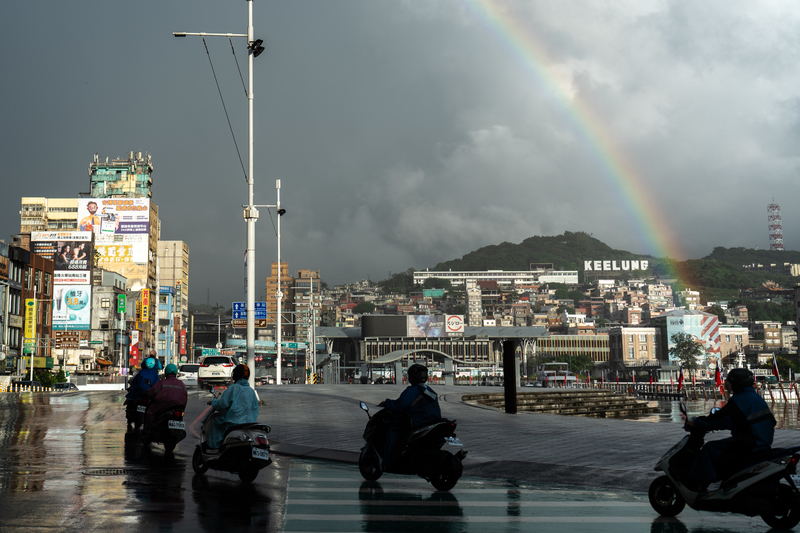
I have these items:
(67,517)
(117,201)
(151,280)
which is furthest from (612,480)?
(151,280)

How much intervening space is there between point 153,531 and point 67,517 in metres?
1.09

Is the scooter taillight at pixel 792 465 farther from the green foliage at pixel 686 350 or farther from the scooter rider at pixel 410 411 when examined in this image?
the green foliage at pixel 686 350

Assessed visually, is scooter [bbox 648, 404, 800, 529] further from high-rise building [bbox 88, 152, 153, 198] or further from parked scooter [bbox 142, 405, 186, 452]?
high-rise building [bbox 88, 152, 153, 198]

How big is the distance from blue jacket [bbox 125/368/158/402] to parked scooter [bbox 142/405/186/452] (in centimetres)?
333

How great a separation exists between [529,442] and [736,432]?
7162mm

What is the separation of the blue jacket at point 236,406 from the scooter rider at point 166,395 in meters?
3.48

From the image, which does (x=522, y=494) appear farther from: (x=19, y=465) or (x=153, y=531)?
(x=19, y=465)

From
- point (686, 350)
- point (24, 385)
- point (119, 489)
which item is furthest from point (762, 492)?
point (686, 350)

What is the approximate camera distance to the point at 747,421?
700cm

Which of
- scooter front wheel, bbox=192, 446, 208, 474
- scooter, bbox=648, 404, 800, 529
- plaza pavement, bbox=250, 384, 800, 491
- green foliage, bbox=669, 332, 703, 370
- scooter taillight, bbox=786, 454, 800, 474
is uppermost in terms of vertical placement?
scooter taillight, bbox=786, 454, 800, 474

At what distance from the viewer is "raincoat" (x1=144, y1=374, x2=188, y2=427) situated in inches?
510

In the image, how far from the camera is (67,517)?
7.02m

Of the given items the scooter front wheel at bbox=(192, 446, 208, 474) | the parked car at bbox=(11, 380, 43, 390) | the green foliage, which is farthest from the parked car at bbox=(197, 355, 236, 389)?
the green foliage

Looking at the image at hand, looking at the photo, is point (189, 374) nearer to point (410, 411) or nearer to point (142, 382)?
point (142, 382)
